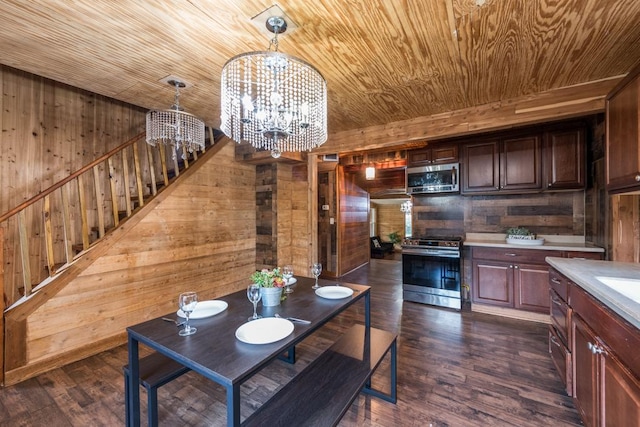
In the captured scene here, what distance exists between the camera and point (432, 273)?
3803mm

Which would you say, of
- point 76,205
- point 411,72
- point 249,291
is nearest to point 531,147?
point 411,72

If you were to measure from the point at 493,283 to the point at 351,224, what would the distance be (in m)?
3.02

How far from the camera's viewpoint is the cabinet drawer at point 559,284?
1851 mm

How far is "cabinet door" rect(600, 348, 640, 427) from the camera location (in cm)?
105

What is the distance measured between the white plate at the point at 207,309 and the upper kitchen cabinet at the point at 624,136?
259 cm

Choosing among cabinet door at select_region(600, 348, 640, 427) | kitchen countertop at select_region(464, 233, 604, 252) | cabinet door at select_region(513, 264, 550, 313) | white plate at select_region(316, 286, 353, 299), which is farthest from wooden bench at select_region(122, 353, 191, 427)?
cabinet door at select_region(513, 264, 550, 313)

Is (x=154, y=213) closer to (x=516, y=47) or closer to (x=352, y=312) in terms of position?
(x=352, y=312)

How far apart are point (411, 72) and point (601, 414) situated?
2470 mm

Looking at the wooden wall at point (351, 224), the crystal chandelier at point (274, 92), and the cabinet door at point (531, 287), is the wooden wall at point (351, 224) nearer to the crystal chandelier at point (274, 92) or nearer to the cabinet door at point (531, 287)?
the cabinet door at point (531, 287)

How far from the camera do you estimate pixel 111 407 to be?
1.86 meters

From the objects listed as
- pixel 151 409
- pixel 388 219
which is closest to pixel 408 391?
pixel 151 409

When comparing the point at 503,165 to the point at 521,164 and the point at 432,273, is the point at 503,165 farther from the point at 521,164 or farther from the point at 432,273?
the point at 432,273

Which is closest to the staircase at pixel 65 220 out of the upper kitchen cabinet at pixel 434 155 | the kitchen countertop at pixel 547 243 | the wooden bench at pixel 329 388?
the wooden bench at pixel 329 388

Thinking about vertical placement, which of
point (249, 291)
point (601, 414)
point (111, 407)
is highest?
point (249, 291)
